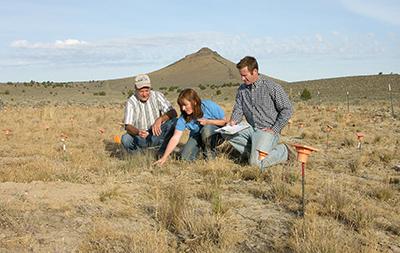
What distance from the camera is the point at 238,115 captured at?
7.10 m

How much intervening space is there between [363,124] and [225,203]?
28.0ft

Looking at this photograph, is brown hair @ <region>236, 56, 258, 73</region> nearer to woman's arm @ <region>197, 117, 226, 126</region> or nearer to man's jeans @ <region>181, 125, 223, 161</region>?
woman's arm @ <region>197, 117, 226, 126</region>

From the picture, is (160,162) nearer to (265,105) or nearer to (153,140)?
(153,140)

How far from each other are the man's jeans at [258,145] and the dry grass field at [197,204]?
0.19 metres

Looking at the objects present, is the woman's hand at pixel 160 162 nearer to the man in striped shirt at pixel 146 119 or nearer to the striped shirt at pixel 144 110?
the man in striped shirt at pixel 146 119

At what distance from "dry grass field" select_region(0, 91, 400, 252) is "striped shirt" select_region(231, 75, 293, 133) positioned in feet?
2.06

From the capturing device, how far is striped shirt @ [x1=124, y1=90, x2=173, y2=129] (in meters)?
7.40

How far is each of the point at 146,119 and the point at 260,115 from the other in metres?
1.75

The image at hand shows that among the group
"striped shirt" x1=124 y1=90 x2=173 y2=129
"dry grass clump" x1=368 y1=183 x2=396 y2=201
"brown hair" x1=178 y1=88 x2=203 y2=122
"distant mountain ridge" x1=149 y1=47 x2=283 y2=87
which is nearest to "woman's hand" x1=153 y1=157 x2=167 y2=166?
"brown hair" x1=178 y1=88 x2=203 y2=122

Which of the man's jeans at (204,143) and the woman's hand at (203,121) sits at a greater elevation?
the woman's hand at (203,121)

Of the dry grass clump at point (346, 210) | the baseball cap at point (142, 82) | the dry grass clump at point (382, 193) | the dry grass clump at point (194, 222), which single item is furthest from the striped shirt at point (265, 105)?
the dry grass clump at point (194, 222)

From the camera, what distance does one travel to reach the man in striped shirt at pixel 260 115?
656 centimetres

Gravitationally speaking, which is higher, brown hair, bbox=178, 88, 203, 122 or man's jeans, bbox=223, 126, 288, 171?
brown hair, bbox=178, 88, 203, 122

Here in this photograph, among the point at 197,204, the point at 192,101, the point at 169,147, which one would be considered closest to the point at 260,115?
the point at 192,101
